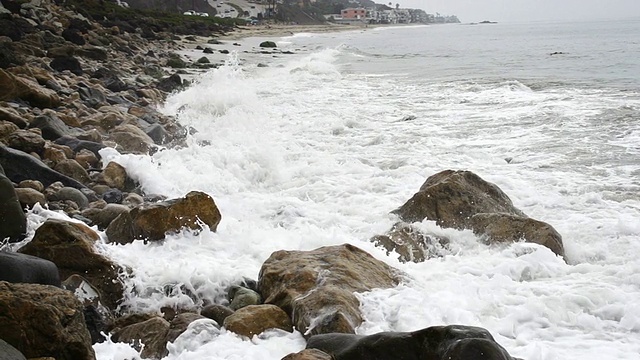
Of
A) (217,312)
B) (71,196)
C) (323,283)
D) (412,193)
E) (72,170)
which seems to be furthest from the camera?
(412,193)

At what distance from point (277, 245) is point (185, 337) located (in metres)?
1.93

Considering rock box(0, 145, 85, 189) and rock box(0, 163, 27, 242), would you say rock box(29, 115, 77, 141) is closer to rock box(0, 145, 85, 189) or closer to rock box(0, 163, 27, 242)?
rock box(0, 145, 85, 189)

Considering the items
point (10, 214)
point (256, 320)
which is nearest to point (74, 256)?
point (10, 214)

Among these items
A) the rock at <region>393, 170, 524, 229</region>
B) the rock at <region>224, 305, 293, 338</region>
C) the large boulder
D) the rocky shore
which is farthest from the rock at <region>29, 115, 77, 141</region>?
the rock at <region>224, 305, 293, 338</region>

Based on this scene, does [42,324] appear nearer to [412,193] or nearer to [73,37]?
[412,193]

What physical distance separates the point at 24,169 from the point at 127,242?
1.68 metres

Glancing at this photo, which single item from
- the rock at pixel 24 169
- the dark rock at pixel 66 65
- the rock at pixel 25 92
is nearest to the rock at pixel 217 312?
the rock at pixel 24 169

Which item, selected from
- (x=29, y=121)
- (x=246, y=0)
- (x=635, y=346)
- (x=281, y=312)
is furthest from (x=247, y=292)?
(x=246, y=0)

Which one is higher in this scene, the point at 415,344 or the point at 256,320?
the point at 415,344

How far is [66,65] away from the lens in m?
14.1

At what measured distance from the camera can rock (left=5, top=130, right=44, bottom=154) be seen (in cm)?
691

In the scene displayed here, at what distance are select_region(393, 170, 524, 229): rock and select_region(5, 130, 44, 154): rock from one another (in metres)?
4.26

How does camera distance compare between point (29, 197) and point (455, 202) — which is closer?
point (29, 197)

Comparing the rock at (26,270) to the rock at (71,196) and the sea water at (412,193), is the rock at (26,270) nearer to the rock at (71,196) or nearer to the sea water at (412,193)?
the sea water at (412,193)
